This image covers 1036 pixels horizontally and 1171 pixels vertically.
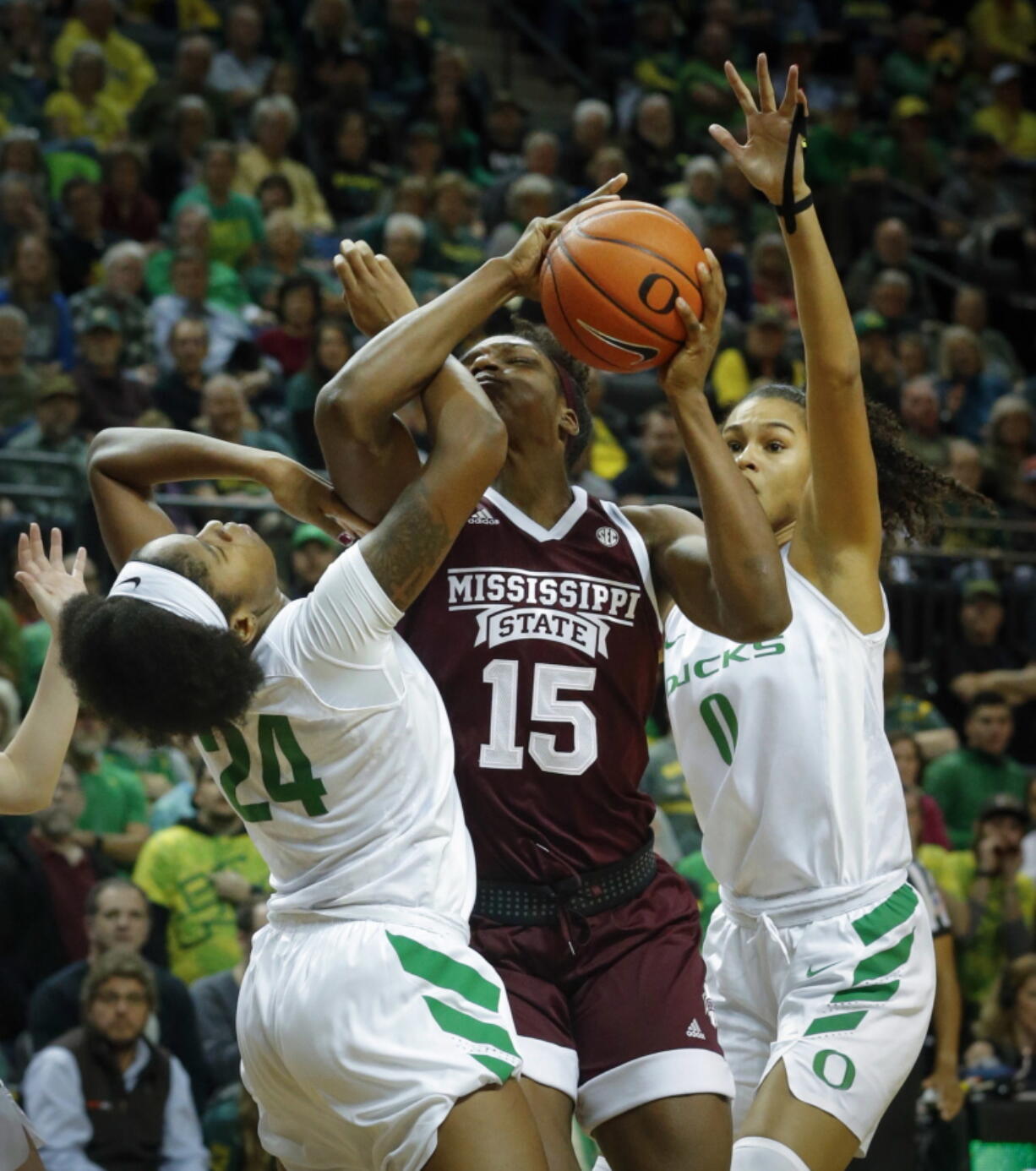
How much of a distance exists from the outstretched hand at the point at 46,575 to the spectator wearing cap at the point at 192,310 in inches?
218

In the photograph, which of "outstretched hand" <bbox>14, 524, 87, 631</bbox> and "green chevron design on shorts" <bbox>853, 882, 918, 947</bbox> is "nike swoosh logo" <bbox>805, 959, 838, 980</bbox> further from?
"outstretched hand" <bbox>14, 524, 87, 631</bbox>

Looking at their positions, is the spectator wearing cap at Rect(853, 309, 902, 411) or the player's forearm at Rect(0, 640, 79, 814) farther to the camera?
the spectator wearing cap at Rect(853, 309, 902, 411)

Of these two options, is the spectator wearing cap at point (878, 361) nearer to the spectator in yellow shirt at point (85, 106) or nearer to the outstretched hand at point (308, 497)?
the spectator in yellow shirt at point (85, 106)

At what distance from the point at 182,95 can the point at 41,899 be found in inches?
242

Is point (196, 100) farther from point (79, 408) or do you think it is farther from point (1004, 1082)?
point (1004, 1082)

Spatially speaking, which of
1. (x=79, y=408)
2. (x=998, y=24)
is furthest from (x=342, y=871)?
(x=998, y=24)

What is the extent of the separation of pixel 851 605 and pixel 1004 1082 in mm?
3454

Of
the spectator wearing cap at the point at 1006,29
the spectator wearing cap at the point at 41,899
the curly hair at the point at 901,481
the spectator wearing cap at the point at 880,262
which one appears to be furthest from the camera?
the spectator wearing cap at the point at 1006,29

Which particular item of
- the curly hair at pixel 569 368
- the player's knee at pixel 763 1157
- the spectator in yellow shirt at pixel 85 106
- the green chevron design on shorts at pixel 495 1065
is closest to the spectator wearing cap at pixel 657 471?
the spectator in yellow shirt at pixel 85 106

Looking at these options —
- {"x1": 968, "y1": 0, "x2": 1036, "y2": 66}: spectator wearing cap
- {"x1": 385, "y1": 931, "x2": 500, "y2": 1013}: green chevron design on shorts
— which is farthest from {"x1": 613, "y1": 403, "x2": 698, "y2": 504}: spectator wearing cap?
{"x1": 968, "y1": 0, "x2": 1036, "y2": 66}: spectator wearing cap

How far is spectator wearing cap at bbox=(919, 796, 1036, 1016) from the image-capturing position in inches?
324

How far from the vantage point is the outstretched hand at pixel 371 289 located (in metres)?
3.87

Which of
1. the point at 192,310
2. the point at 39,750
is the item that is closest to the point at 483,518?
the point at 39,750

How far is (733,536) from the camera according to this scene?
3590 mm
